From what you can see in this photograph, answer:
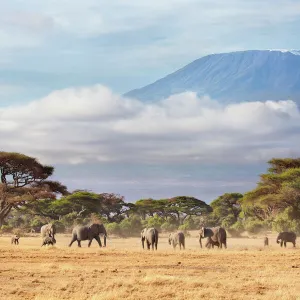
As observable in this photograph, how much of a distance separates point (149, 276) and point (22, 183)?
4876cm

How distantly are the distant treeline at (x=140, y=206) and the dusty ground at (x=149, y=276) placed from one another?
24.1 metres

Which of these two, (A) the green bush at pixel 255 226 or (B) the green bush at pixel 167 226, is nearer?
(A) the green bush at pixel 255 226

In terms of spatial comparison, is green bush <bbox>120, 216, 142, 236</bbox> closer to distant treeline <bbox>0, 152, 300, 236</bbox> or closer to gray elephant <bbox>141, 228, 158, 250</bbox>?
distant treeline <bbox>0, 152, 300, 236</bbox>

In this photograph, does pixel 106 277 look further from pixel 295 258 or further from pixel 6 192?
pixel 6 192

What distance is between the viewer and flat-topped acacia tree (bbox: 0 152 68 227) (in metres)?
67.6

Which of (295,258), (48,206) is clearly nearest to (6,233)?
(48,206)

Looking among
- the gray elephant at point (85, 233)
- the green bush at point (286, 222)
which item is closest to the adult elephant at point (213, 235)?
the gray elephant at point (85, 233)

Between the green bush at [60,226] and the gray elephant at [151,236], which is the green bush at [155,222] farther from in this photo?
the gray elephant at [151,236]

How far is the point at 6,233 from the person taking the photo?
65125mm

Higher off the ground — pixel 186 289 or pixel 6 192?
pixel 6 192

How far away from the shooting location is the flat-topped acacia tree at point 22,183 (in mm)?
67625

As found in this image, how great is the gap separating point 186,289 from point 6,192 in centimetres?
4864

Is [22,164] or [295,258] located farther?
[22,164]

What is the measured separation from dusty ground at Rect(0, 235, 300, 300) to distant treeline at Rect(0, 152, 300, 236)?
2406 cm
